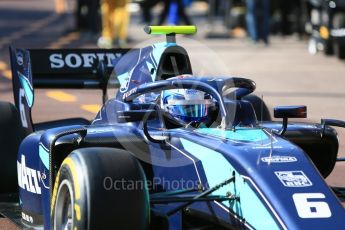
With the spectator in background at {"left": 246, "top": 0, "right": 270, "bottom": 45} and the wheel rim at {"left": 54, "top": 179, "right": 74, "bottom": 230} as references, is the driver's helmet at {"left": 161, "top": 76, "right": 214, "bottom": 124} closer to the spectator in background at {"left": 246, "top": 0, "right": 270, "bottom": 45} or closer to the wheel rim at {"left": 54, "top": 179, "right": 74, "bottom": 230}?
the wheel rim at {"left": 54, "top": 179, "right": 74, "bottom": 230}

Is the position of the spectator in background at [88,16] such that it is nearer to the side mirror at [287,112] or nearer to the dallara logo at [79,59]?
the dallara logo at [79,59]

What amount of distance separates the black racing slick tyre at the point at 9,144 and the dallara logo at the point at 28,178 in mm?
593

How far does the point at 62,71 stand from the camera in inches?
362

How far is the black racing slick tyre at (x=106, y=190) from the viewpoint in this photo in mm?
5551

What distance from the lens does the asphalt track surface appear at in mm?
12523

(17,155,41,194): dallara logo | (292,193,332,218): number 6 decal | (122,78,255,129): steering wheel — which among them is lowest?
(17,155,41,194): dallara logo

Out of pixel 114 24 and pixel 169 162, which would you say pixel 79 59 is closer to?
pixel 169 162

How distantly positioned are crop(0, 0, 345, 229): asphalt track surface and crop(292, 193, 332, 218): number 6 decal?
6.29 feet

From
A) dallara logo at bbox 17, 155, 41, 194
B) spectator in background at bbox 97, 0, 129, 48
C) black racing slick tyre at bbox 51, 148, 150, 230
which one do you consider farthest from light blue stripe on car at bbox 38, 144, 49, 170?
spectator in background at bbox 97, 0, 129, 48

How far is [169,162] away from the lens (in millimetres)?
6359

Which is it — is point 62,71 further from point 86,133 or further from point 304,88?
point 304,88

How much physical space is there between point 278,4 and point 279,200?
2092 centimetres

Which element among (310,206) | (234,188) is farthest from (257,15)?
(310,206)

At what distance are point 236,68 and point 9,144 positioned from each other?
1057cm
